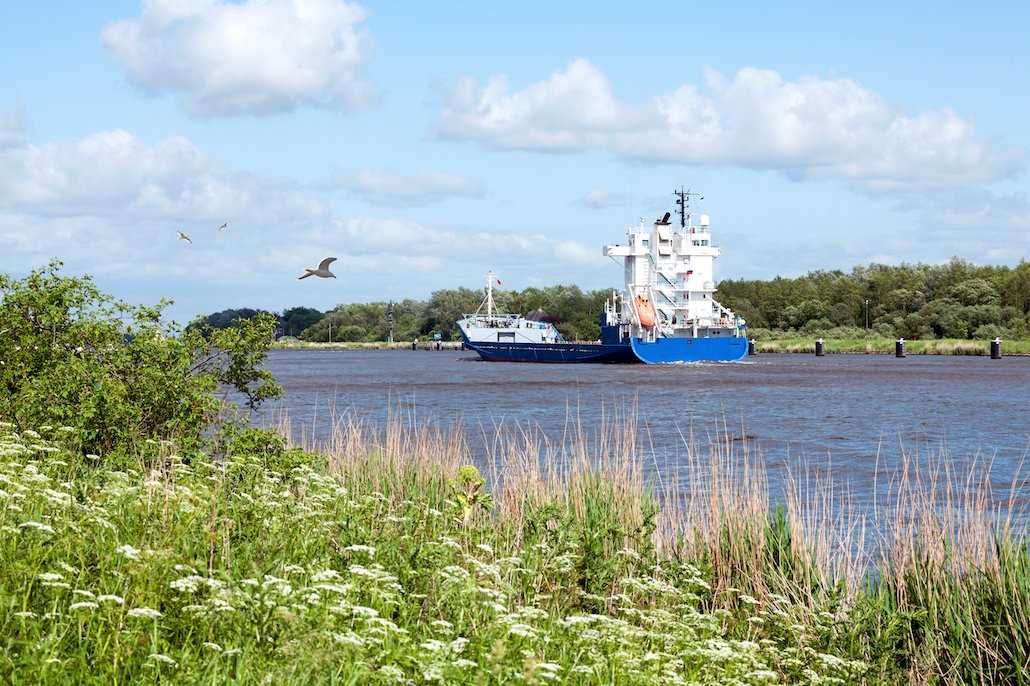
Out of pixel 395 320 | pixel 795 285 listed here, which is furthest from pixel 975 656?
pixel 395 320

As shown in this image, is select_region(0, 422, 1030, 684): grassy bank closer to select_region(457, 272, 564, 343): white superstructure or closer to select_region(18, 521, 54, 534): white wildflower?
select_region(18, 521, 54, 534): white wildflower

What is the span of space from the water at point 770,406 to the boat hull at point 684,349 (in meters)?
2.89

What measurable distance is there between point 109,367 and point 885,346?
109 metres

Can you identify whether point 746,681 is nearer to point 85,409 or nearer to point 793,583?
point 793,583

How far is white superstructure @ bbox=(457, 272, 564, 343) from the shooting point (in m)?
103

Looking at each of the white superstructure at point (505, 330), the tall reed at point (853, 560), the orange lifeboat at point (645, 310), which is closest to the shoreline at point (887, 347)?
the white superstructure at point (505, 330)

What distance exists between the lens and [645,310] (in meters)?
80.9

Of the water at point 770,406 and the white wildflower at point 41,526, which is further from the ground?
the white wildflower at point 41,526

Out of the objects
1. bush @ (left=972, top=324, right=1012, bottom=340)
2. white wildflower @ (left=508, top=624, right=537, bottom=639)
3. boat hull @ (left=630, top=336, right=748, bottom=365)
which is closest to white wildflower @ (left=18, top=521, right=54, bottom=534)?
white wildflower @ (left=508, top=624, right=537, bottom=639)

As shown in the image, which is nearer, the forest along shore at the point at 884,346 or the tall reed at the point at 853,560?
the tall reed at the point at 853,560

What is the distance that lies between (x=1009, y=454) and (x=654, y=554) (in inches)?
801

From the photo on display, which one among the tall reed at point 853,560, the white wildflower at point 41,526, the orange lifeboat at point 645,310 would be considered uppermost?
the orange lifeboat at point 645,310

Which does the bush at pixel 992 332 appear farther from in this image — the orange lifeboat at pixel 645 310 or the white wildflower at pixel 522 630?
the white wildflower at pixel 522 630

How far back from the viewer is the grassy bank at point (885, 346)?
10369cm
